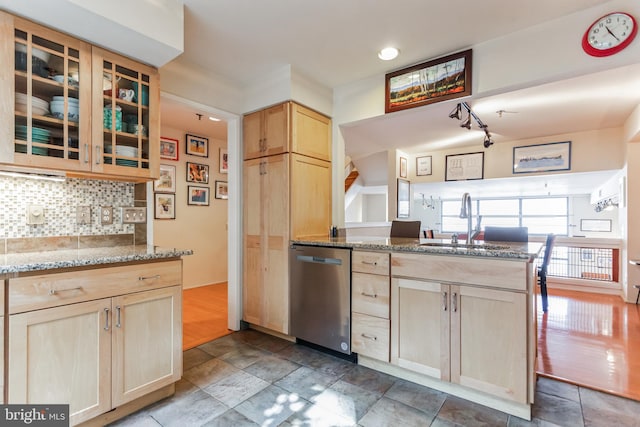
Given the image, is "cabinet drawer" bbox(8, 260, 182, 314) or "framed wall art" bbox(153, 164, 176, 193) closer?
"cabinet drawer" bbox(8, 260, 182, 314)

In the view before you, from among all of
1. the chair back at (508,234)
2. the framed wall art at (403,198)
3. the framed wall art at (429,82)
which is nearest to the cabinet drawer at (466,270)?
the framed wall art at (429,82)

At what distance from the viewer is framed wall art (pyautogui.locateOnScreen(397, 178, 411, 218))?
18.8ft

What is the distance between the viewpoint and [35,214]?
1.74m

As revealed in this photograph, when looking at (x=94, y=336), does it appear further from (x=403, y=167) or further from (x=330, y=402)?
(x=403, y=167)

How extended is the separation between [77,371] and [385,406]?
1.63 metres

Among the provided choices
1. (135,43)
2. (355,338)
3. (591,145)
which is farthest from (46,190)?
(591,145)

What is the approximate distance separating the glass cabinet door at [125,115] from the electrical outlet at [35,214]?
443 millimetres

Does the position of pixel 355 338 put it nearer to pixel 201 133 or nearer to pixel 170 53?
pixel 170 53

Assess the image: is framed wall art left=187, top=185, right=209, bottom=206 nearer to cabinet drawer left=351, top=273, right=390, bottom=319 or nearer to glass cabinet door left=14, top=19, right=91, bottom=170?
glass cabinet door left=14, top=19, right=91, bottom=170

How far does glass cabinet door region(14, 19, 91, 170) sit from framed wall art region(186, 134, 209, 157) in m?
2.88

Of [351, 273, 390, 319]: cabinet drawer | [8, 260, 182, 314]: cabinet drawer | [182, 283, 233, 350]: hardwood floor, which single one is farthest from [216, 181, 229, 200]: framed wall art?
[351, 273, 390, 319]: cabinet drawer

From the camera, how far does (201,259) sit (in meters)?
4.65

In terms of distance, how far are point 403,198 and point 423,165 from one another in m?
0.85

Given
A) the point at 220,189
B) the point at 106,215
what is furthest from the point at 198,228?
the point at 106,215
